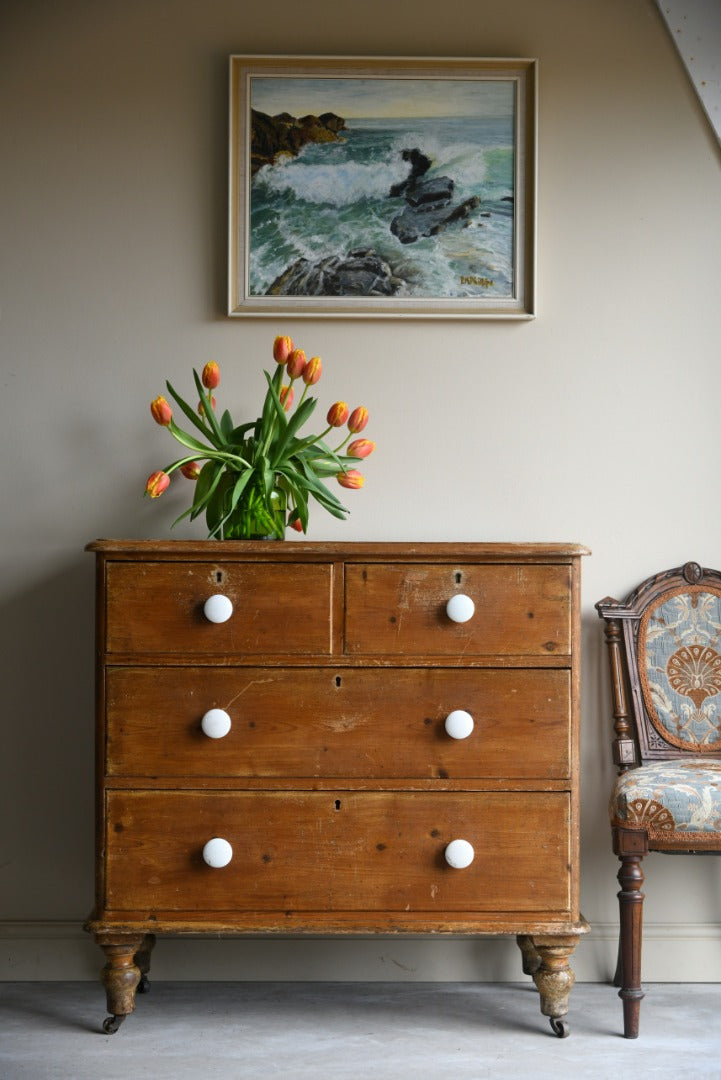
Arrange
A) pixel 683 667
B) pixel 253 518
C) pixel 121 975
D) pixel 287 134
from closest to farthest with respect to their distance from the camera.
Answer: pixel 121 975
pixel 253 518
pixel 683 667
pixel 287 134

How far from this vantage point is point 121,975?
222cm

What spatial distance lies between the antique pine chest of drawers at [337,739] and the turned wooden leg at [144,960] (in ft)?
1.04

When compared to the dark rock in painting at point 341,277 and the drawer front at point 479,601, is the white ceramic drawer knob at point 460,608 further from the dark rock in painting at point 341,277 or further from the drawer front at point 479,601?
the dark rock in painting at point 341,277

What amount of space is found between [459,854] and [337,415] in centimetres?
107

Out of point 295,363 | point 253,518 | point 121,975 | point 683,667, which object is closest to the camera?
point 121,975

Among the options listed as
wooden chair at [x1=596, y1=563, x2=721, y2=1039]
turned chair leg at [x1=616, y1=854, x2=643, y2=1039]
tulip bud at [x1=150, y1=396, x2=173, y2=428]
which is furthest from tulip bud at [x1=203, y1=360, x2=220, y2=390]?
turned chair leg at [x1=616, y1=854, x2=643, y2=1039]

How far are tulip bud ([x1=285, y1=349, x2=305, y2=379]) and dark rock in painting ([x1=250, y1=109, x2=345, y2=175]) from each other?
604 mm

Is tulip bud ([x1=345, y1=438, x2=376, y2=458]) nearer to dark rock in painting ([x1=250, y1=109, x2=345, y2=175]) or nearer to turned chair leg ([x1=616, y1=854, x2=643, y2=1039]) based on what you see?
dark rock in painting ([x1=250, y1=109, x2=345, y2=175])

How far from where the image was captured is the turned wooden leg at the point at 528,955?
2367mm

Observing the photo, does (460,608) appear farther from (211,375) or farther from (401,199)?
(401,199)

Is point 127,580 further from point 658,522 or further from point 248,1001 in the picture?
point 658,522

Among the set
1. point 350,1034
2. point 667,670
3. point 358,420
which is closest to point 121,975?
point 350,1034

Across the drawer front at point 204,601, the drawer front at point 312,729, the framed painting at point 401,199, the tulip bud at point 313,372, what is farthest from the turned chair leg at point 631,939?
the framed painting at point 401,199

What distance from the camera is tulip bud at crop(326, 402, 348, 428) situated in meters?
2.46
